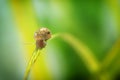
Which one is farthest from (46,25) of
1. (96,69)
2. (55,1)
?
(96,69)

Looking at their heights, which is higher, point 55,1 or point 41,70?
point 55,1

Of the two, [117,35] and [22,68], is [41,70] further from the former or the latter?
[117,35]

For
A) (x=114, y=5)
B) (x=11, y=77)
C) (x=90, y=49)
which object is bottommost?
(x=11, y=77)

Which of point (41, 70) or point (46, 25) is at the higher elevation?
point (46, 25)

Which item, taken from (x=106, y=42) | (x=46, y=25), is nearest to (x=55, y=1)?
(x=46, y=25)

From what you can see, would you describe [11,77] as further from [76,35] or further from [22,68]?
[76,35]
